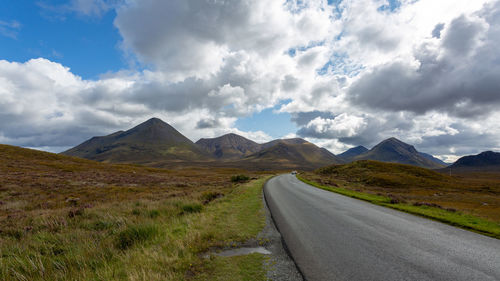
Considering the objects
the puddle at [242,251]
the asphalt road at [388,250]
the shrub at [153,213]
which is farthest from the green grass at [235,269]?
the shrub at [153,213]

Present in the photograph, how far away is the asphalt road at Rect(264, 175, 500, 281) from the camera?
16.0 feet

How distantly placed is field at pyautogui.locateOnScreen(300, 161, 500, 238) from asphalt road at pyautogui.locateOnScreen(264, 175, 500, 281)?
2.63 metres

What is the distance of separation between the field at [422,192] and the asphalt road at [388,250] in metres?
2.63

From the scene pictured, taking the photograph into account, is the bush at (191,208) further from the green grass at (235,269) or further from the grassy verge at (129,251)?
the green grass at (235,269)

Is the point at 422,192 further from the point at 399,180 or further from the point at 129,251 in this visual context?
the point at 129,251

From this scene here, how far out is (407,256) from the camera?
581cm

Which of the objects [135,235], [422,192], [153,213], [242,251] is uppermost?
[135,235]

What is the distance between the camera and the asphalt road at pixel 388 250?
488cm

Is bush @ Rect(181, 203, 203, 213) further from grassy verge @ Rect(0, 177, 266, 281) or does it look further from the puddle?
A: the puddle

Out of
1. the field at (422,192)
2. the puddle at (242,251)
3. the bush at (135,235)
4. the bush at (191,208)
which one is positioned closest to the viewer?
the puddle at (242,251)

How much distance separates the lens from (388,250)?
20.5 ft

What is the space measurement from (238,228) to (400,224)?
7532 mm

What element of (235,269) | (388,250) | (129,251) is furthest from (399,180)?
(129,251)

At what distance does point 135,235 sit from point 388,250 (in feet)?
28.4
